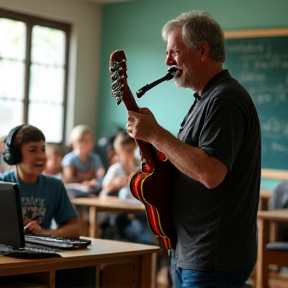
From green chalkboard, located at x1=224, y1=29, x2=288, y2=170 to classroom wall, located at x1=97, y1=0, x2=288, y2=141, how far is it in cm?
16

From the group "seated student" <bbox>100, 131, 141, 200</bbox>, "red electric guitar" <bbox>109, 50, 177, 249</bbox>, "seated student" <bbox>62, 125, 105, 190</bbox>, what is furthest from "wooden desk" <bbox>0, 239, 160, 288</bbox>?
"seated student" <bbox>62, 125, 105, 190</bbox>

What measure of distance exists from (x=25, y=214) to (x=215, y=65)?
4.05 feet

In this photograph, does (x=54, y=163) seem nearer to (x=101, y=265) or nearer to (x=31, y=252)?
(x=101, y=265)

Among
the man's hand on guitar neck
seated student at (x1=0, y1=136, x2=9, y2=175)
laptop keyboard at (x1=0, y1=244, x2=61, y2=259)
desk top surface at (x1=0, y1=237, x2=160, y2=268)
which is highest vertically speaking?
the man's hand on guitar neck

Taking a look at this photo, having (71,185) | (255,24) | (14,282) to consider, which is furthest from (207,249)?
(255,24)

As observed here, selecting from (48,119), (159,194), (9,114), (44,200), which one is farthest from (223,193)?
(48,119)

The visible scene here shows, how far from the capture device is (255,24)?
6.75 meters

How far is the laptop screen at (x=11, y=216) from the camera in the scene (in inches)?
94.1

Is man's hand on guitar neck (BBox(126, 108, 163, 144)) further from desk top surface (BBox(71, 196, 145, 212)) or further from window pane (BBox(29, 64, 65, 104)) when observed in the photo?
window pane (BBox(29, 64, 65, 104))

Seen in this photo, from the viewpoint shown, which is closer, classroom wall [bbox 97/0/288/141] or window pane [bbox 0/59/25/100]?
classroom wall [bbox 97/0/288/141]

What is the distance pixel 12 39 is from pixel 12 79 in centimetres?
43

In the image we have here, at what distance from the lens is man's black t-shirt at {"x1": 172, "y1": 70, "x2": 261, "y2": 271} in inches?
79.1

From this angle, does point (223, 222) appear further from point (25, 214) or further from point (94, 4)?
point (94, 4)

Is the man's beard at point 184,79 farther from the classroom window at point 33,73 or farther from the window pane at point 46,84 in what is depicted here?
the window pane at point 46,84
